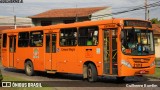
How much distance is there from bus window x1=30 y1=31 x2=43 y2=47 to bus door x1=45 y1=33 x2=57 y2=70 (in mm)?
700

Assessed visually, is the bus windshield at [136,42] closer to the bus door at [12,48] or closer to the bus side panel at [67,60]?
the bus side panel at [67,60]

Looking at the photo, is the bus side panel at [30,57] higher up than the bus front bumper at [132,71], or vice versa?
the bus side panel at [30,57]

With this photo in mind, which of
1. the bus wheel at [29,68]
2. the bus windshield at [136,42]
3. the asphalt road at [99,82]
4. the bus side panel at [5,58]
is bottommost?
the asphalt road at [99,82]

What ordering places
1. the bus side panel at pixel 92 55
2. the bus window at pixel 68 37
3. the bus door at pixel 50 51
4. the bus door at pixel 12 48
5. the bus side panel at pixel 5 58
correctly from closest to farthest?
the bus side panel at pixel 92 55 < the bus window at pixel 68 37 < the bus door at pixel 50 51 < the bus door at pixel 12 48 < the bus side panel at pixel 5 58

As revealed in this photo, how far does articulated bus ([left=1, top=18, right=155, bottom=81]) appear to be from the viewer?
17.1 meters

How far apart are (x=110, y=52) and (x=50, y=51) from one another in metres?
5.01

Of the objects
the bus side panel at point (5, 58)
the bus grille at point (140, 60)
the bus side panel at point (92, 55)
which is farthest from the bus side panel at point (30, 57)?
the bus grille at point (140, 60)

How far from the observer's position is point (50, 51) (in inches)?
845

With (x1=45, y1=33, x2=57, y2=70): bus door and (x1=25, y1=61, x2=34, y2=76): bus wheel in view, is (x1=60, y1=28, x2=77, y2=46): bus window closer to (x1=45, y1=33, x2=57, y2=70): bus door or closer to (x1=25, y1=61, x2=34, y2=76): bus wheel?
(x1=45, y1=33, x2=57, y2=70): bus door

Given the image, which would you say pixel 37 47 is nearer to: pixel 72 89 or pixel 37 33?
pixel 37 33

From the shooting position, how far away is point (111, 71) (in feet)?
57.0

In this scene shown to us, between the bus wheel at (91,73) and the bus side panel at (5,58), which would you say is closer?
the bus wheel at (91,73)

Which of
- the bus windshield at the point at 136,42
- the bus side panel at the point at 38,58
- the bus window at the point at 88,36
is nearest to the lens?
the bus windshield at the point at 136,42

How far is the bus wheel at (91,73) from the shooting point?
716 inches
